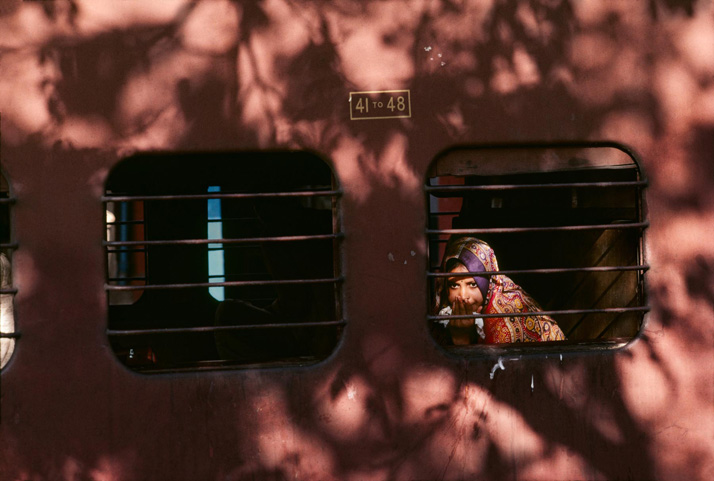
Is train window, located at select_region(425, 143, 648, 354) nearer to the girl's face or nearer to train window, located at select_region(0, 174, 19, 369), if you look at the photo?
the girl's face

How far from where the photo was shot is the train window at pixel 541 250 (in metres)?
2.61

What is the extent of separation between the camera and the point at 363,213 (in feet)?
8.26

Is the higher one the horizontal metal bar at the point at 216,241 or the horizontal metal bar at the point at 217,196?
the horizontal metal bar at the point at 217,196

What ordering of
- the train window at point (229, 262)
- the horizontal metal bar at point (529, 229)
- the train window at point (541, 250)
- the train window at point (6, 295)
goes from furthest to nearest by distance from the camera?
the train window at point (229, 262), the train window at point (541, 250), the horizontal metal bar at point (529, 229), the train window at point (6, 295)

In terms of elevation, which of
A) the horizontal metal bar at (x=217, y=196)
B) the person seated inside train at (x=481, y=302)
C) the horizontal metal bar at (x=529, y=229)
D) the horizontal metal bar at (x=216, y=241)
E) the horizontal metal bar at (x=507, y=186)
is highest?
the horizontal metal bar at (x=507, y=186)

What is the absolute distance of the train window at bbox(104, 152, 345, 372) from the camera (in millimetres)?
3047

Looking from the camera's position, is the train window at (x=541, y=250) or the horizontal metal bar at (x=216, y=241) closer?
the horizontal metal bar at (x=216, y=241)

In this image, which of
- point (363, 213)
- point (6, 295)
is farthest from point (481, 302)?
point (6, 295)

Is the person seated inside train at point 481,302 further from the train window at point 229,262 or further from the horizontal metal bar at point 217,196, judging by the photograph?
the horizontal metal bar at point 217,196

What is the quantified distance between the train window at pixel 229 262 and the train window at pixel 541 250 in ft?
1.68

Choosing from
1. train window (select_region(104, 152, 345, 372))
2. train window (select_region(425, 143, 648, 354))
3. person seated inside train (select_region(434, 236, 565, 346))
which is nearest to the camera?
train window (select_region(425, 143, 648, 354))

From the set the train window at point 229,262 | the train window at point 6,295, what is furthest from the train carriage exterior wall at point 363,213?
the train window at point 229,262

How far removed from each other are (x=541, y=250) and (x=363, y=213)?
4.83ft

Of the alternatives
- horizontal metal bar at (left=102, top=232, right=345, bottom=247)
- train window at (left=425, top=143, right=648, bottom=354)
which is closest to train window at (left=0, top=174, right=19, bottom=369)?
horizontal metal bar at (left=102, top=232, right=345, bottom=247)
